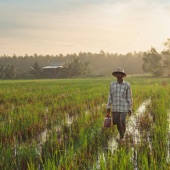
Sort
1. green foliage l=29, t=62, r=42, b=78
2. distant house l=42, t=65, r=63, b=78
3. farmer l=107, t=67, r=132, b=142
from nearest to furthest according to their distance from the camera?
farmer l=107, t=67, r=132, b=142 → green foliage l=29, t=62, r=42, b=78 → distant house l=42, t=65, r=63, b=78

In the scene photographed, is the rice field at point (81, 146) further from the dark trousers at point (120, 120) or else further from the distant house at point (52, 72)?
the distant house at point (52, 72)

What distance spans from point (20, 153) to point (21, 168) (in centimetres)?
60

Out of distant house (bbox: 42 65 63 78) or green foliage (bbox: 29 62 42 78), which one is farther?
distant house (bbox: 42 65 63 78)

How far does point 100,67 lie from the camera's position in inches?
4173

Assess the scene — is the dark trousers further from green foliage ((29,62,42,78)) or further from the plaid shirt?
Result: green foliage ((29,62,42,78))

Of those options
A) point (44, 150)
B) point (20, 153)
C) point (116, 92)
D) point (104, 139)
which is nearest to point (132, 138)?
point (104, 139)

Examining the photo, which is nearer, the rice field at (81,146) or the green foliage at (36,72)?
the rice field at (81,146)

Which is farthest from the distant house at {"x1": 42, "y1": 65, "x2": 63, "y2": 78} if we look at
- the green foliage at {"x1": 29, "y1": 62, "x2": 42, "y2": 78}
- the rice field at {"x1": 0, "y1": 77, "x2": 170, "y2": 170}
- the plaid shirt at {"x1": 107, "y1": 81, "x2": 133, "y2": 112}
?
the plaid shirt at {"x1": 107, "y1": 81, "x2": 133, "y2": 112}

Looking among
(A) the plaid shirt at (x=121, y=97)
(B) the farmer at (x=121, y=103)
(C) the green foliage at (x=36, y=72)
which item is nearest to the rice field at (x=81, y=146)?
(B) the farmer at (x=121, y=103)

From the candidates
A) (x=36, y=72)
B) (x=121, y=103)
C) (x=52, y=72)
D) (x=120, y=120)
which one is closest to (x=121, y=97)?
(x=121, y=103)

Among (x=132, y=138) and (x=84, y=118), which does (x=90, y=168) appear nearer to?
(x=132, y=138)

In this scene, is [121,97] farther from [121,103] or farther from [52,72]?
[52,72]

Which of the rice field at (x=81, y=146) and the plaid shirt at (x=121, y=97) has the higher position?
the plaid shirt at (x=121, y=97)

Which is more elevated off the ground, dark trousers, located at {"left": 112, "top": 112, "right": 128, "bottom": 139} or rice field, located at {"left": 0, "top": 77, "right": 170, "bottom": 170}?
dark trousers, located at {"left": 112, "top": 112, "right": 128, "bottom": 139}
